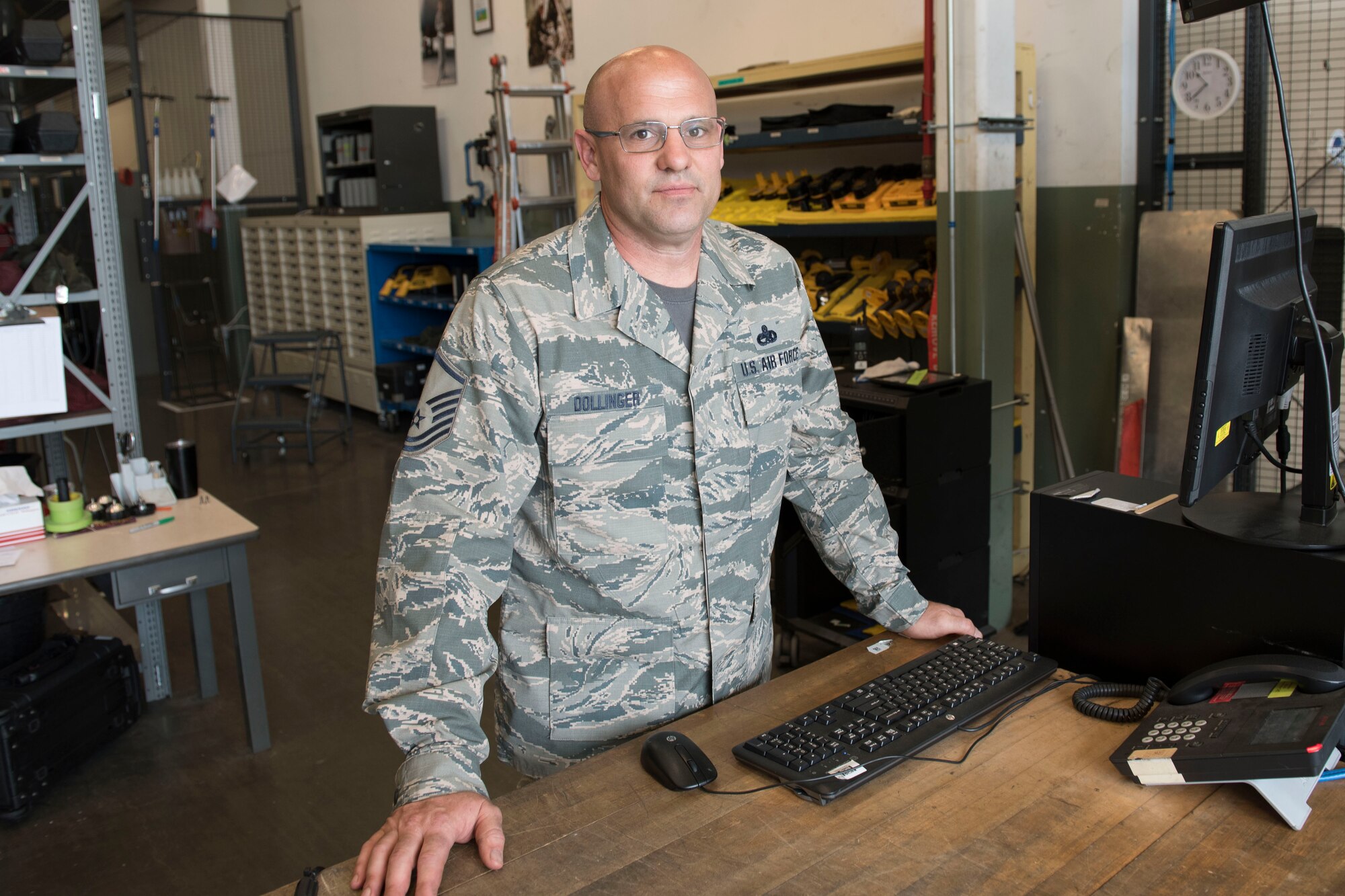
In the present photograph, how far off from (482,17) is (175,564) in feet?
18.2

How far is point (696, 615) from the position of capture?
5.41 feet

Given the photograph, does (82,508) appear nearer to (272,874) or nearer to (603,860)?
(272,874)

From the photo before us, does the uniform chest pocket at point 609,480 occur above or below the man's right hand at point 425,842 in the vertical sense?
above

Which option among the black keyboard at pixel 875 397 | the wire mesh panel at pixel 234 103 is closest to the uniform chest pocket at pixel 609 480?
the black keyboard at pixel 875 397

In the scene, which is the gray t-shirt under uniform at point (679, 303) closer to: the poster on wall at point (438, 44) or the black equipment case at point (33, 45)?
the black equipment case at point (33, 45)

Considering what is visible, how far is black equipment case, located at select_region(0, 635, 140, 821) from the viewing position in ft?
9.48

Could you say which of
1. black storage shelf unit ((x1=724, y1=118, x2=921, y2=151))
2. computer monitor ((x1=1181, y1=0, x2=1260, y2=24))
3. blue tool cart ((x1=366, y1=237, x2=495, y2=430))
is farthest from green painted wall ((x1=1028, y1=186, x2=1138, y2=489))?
blue tool cart ((x1=366, y1=237, x2=495, y2=430))

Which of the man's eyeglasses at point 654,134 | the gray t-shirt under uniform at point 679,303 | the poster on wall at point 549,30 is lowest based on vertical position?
the gray t-shirt under uniform at point 679,303

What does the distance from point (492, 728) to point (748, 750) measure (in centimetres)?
209

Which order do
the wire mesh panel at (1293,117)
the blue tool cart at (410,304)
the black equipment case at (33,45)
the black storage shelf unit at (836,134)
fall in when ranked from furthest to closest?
the blue tool cart at (410,304), the black storage shelf unit at (836,134), the wire mesh panel at (1293,117), the black equipment case at (33,45)

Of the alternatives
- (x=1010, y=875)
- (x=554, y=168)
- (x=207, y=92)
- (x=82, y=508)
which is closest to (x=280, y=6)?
Answer: (x=207, y=92)

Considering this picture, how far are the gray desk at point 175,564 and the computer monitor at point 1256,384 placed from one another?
2.61 metres

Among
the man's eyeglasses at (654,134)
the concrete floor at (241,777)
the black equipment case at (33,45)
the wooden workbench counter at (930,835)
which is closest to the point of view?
the wooden workbench counter at (930,835)

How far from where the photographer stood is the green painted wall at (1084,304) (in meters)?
4.09
